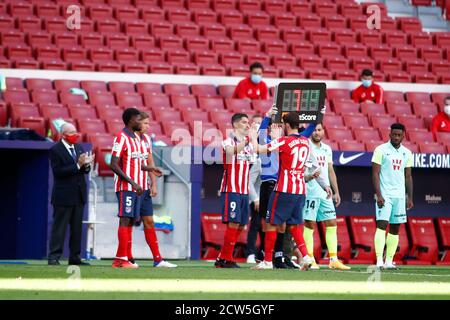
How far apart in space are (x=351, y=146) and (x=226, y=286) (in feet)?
33.8

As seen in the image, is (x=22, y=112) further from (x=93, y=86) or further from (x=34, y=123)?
(x=93, y=86)

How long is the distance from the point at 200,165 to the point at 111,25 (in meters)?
6.85

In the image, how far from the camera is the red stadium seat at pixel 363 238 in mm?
19016

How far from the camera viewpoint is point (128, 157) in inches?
533

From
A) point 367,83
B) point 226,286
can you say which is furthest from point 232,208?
point 367,83

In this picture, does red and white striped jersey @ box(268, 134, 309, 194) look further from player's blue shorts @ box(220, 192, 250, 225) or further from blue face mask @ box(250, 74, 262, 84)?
blue face mask @ box(250, 74, 262, 84)

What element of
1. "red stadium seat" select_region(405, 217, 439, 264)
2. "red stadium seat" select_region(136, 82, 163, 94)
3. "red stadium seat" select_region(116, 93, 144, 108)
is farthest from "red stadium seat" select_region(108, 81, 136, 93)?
"red stadium seat" select_region(405, 217, 439, 264)

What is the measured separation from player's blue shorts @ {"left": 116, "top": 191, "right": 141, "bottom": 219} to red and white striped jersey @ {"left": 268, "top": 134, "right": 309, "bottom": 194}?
5.65ft

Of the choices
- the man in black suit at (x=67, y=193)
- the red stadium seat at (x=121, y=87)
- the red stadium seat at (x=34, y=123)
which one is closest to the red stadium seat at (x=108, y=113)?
the red stadium seat at (x=121, y=87)

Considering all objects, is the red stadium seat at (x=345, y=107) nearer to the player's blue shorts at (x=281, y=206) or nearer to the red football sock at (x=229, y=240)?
the red football sock at (x=229, y=240)

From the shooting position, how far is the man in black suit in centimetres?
1434

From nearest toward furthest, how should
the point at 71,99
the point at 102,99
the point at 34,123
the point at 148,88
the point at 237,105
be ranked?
the point at 34,123, the point at 71,99, the point at 102,99, the point at 237,105, the point at 148,88

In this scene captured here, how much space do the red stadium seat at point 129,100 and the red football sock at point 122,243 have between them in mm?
7019
